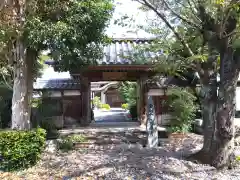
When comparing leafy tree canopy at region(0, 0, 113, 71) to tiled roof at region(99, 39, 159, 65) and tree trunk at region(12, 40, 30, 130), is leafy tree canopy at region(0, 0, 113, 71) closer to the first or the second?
tree trunk at region(12, 40, 30, 130)

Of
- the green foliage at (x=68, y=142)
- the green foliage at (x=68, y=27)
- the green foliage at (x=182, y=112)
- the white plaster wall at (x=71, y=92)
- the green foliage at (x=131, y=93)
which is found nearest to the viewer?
the green foliage at (x=68, y=27)

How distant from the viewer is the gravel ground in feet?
19.2

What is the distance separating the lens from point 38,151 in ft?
21.7

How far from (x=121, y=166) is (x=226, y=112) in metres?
2.81

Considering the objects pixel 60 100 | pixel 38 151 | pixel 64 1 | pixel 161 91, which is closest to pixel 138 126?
pixel 161 91

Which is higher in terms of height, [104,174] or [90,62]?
[90,62]

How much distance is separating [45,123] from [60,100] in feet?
7.07

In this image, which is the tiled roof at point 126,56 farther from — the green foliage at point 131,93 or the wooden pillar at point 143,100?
the green foliage at point 131,93

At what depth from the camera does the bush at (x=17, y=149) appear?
20.4 ft

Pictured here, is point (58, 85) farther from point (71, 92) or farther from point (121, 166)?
point (121, 166)

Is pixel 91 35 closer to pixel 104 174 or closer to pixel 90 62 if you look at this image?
pixel 90 62

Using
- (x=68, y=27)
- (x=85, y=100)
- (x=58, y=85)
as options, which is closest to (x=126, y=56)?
(x=85, y=100)

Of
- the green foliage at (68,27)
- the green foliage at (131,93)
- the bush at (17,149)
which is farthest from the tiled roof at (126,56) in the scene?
the green foliage at (131,93)

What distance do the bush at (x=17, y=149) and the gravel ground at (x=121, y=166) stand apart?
9.6 inches
